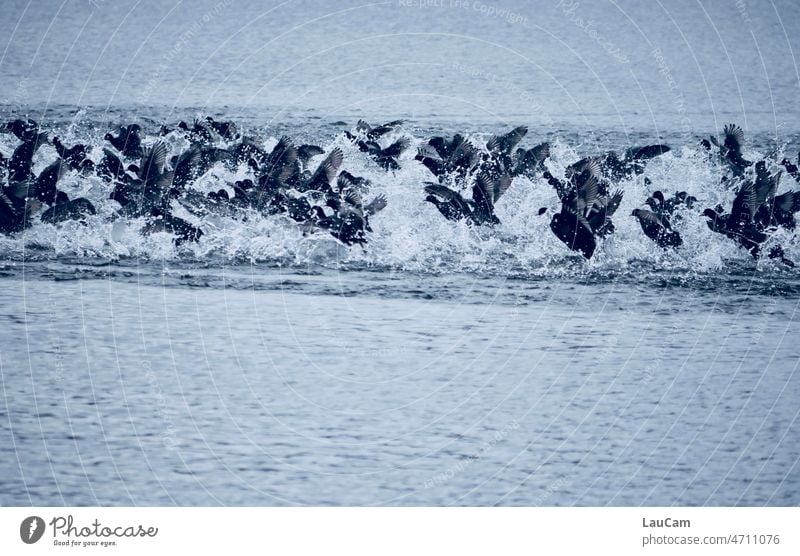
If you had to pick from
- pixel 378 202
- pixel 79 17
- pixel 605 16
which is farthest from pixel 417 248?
pixel 79 17

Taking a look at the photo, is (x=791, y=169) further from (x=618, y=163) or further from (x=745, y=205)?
(x=618, y=163)

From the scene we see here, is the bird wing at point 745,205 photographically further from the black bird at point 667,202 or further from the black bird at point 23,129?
the black bird at point 23,129

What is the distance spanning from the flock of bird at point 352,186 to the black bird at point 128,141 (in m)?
0.01

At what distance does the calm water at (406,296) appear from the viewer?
19.0ft

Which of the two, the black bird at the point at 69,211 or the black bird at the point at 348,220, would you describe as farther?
the black bird at the point at 69,211

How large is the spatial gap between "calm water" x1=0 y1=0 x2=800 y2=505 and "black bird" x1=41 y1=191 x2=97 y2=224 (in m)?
0.08

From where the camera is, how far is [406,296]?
7848 millimetres

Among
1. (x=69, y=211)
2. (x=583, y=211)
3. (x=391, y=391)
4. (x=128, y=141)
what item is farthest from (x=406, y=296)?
(x=128, y=141)

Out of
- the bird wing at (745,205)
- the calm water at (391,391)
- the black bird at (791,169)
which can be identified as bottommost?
the calm water at (391,391)

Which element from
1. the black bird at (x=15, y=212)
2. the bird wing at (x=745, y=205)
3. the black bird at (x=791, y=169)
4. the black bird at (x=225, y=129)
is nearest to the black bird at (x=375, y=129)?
the black bird at (x=225, y=129)

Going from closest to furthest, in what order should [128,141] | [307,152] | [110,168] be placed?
[110,168], [307,152], [128,141]

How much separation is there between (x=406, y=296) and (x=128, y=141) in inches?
126

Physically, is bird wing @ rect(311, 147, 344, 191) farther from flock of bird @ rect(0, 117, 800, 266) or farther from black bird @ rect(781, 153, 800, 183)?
black bird @ rect(781, 153, 800, 183)

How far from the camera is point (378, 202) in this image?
29.5 feet
